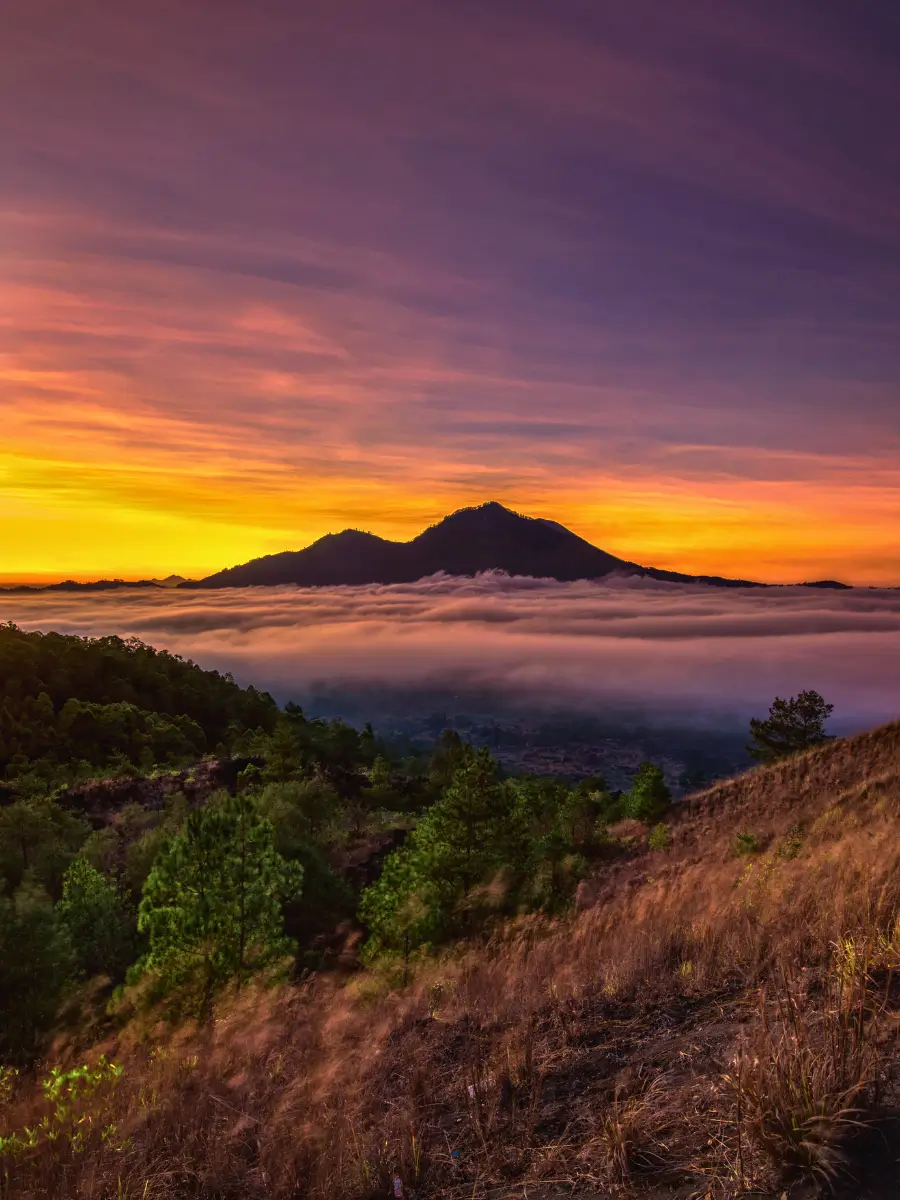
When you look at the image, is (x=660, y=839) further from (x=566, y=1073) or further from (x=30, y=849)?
(x=30, y=849)

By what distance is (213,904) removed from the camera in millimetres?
19484

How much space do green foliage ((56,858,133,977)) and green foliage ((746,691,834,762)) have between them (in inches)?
2104

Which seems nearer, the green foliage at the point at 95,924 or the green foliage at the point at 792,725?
the green foliage at the point at 95,924

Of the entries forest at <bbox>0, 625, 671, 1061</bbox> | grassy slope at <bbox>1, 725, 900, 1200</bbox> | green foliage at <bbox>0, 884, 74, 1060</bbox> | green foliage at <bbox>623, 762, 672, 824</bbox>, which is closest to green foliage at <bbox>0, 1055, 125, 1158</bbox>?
grassy slope at <bbox>1, 725, 900, 1200</bbox>

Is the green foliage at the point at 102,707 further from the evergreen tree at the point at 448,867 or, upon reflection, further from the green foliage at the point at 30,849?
the evergreen tree at the point at 448,867

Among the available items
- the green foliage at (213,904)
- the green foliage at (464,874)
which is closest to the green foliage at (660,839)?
the green foliage at (464,874)

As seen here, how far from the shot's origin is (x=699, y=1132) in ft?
11.8

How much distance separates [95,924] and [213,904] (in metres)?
20.7

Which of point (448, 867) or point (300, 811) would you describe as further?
Answer: point (300, 811)

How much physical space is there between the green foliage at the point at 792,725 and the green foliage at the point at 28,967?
57049 millimetres

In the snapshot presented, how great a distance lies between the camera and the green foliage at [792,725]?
6400 centimetres

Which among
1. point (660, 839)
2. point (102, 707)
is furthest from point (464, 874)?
point (102, 707)

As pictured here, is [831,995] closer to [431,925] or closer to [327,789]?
[431,925]

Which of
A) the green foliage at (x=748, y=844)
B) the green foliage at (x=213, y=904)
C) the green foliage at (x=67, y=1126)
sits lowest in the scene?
the green foliage at (x=213, y=904)
